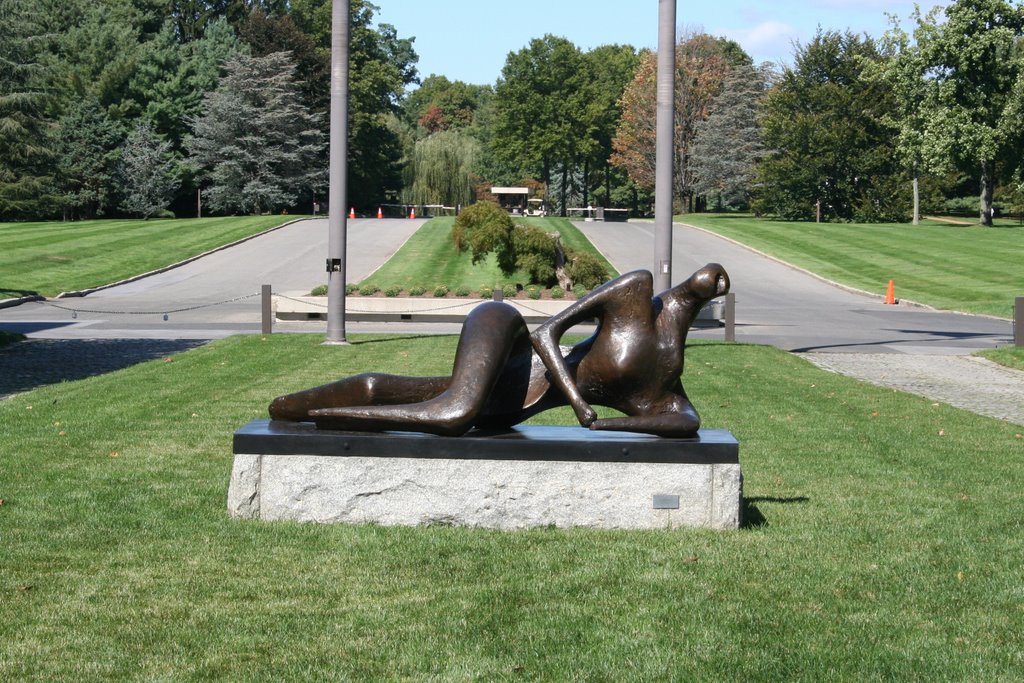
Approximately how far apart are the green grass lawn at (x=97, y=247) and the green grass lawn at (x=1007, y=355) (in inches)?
993

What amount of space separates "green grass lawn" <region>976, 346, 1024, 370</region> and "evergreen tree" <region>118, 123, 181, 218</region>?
51.8 meters

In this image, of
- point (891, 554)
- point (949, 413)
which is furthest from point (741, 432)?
point (891, 554)

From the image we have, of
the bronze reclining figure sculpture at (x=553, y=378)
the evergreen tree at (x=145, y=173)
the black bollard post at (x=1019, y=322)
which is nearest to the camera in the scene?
the bronze reclining figure sculpture at (x=553, y=378)

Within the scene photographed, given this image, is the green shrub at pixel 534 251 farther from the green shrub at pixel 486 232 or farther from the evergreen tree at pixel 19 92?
the evergreen tree at pixel 19 92

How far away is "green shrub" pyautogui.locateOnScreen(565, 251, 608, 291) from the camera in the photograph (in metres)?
31.6

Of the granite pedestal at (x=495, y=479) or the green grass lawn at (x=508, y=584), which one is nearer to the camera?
the green grass lawn at (x=508, y=584)

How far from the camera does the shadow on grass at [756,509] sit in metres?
7.71

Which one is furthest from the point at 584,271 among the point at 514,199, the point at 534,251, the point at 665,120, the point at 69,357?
the point at 514,199

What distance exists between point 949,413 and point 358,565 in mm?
9583

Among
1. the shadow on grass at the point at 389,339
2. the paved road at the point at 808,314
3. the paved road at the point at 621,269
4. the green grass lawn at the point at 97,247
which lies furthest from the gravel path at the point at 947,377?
the green grass lawn at the point at 97,247

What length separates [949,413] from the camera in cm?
1386

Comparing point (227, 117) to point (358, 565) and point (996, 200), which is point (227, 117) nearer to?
point (996, 200)

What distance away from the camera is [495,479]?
7.32 meters

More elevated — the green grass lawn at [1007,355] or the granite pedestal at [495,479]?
the granite pedestal at [495,479]
